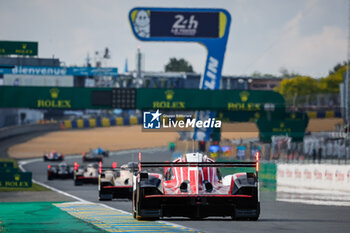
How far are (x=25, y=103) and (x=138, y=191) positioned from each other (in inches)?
1752

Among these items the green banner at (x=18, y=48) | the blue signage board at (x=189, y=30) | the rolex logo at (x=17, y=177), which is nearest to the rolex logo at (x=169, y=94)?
the blue signage board at (x=189, y=30)

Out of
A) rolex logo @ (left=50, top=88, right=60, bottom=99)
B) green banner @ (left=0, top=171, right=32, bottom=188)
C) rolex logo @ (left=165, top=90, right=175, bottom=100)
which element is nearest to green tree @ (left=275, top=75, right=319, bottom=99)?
rolex logo @ (left=165, top=90, right=175, bottom=100)

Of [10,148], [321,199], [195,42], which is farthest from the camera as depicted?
[10,148]

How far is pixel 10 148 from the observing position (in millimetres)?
90438

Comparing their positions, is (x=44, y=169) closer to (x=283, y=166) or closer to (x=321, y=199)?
(x=283, y=166)

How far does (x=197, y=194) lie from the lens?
14398 mm

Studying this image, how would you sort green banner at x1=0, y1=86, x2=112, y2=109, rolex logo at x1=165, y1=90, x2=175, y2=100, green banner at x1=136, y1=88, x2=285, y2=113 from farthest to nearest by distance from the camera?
rolex logo at x1=165, y1=90, x2=175, y2=100 → green banner at x1=136, y1=88, x2=285, y2=113 → green banner at x1=0, y1=86, x2=112, y2=109

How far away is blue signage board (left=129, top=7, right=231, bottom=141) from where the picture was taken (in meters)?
61.1

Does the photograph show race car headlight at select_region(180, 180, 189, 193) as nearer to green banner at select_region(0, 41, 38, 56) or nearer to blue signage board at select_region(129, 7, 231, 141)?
blue signage board at select_region(129, 7, 231, 141)

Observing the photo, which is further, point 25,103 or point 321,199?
point 25,103

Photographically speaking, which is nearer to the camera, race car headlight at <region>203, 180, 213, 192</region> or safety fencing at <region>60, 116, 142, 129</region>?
race car headlight at <region>203, 180, 213, 192</region>

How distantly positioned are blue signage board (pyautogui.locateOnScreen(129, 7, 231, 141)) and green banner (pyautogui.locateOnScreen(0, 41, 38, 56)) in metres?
8.80

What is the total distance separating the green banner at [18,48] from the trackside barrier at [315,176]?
31941 mm

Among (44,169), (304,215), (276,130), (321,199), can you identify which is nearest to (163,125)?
(304,215)
